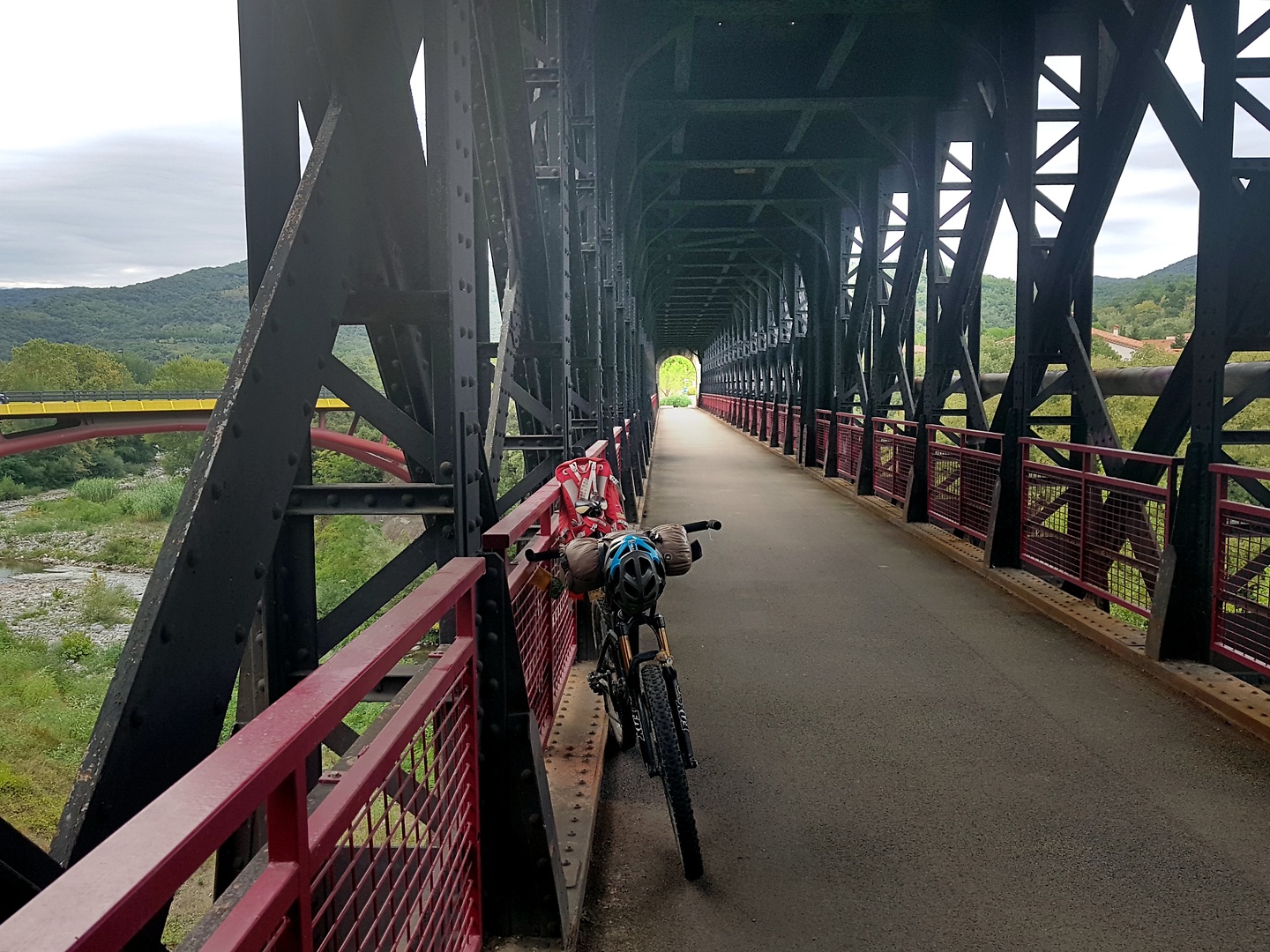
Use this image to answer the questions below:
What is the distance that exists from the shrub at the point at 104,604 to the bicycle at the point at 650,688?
34.5 meters

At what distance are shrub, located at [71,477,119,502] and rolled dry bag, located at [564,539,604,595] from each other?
48.4m

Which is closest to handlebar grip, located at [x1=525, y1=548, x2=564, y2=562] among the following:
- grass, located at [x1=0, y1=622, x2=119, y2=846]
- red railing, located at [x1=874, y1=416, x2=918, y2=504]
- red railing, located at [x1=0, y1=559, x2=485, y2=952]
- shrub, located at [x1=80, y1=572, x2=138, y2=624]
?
red railing, located at [x1=0, y1=559, x2=485, y2=952]

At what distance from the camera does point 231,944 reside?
3.42ft

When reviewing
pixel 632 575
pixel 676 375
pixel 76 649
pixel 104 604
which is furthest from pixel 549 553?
pixel 676 375

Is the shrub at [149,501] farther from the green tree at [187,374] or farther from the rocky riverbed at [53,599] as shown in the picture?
the green tree at [187,374]

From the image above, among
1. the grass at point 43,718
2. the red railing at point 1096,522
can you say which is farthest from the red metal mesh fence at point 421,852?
the grass at point 43,718

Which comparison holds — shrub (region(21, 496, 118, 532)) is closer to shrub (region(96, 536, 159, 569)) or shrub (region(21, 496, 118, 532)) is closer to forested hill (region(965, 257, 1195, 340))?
shrub (region(96, 536, 159, 569))

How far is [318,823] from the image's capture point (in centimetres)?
136

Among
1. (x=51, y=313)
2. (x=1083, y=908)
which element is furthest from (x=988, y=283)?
(x=1083, y=908)

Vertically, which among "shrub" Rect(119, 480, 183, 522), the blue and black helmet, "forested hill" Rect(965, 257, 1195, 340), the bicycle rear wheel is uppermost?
"forested hill" Rect(965, 257, 1195, 340)

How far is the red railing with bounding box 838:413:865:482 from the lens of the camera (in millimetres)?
14782

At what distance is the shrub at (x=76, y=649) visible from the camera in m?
29.4

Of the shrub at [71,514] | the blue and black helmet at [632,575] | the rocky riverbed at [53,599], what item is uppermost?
the blue and black helmet at [632,575]

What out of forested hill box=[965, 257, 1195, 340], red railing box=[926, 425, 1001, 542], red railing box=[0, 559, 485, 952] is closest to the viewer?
red railing box=[0, 559, 485, 952]
